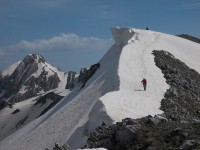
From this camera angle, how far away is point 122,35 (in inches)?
2938

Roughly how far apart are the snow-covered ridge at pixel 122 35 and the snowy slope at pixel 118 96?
0.26 m

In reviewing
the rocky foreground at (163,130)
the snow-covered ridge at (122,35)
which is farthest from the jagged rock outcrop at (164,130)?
the snow-covered ridge at (122,35)

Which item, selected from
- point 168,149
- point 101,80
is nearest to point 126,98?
point 101,80

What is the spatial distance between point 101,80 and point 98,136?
24713 mm

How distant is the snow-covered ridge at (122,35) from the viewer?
72.1 meters

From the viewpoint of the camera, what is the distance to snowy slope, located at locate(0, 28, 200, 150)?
39094mm

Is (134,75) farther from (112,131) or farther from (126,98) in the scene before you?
(112,131)

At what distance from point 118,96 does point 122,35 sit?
34020mm

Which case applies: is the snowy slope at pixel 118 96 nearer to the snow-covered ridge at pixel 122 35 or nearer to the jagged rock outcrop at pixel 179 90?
the snow-covered ridge at pixel 122 35

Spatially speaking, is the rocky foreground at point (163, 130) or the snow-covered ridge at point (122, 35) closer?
the rocky foreground at point (163, 130)

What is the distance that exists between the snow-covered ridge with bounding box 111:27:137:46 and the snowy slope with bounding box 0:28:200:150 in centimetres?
26

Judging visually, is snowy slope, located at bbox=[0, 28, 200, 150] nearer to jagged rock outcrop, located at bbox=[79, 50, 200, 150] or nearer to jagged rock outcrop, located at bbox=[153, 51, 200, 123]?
jagged rock outcrop, located at bbox=[153, 51, 200, 123]

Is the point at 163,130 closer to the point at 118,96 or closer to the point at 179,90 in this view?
the point at 118,96

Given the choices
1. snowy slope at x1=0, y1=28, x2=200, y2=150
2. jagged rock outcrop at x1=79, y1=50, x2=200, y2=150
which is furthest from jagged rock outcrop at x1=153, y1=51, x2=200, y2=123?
snowy slope at x1=0, y1=28, x2=200, y2=150
